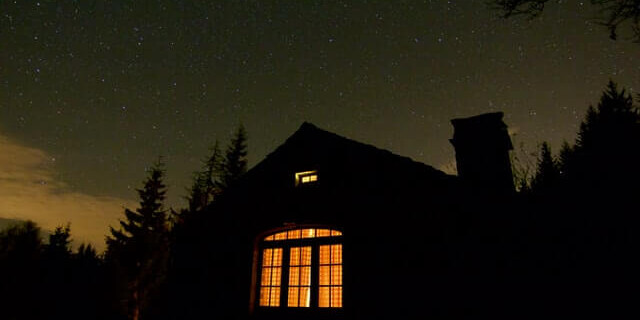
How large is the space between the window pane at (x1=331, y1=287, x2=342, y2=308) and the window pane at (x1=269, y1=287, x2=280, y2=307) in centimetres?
149

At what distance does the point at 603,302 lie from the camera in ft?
22.8

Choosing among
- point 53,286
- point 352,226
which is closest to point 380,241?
point 352,226

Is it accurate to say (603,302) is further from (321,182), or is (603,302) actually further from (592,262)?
(321,182)

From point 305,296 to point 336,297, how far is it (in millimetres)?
828

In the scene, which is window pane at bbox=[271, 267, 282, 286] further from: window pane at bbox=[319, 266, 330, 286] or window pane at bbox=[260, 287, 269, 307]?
window pane at bbox=[319, 266, 330, 286]

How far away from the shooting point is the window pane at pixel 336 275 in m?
8.84

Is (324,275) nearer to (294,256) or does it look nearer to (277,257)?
(294,256)

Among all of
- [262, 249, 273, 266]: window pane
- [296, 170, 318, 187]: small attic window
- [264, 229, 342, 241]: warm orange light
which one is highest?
[296, 170, 318, 187]: small attic window

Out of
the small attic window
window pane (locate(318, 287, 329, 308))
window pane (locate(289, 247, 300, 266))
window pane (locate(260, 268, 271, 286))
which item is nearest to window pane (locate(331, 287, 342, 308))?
window pane (locate(318, 287, 329, 308))

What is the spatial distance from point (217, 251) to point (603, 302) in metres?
8.76

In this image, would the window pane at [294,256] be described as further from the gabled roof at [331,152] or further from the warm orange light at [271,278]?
the gabled roof at [331,152]

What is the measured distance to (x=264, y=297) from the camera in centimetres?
952

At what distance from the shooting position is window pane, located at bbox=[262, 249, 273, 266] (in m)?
9.81

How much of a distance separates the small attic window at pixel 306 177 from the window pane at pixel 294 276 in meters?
2.27
